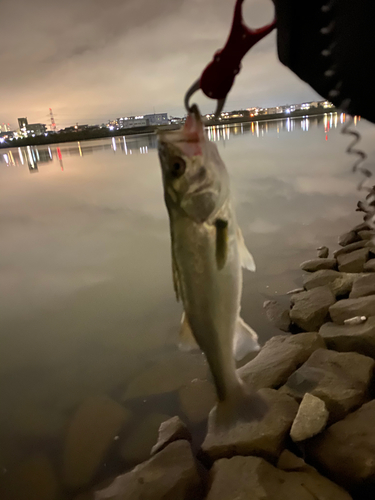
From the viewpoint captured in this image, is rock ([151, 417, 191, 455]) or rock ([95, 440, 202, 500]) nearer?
rock ([95, 440, 202, 500])

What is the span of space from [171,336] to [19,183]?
19.1m

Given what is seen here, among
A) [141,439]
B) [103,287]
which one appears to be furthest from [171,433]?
[103,287]

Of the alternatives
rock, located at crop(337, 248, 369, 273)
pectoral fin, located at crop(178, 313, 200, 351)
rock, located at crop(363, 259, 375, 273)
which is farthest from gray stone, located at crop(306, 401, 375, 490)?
rock, located at crop(337, 248, 369, 273)

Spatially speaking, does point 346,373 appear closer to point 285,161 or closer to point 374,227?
point 374,227

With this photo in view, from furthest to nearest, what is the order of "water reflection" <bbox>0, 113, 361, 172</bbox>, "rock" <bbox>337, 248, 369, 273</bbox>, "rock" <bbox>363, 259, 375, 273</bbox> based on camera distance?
"water reflection" <bbox>0, 113, 361, 172</bbox> < "rock" <bbox>337, 248, 369, 273</bbox> < "rock" <bbox>363, 259, 375, 273</bbox>

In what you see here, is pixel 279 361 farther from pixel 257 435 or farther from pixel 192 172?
pixel 192 172

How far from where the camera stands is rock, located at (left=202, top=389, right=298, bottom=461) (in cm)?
240

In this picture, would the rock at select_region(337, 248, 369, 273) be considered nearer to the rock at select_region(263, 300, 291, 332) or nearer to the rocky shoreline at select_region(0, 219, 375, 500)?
the rocky shoreline at select_region(0, 219, 375, 500)

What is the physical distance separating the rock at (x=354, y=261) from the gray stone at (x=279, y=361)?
2.06 meters

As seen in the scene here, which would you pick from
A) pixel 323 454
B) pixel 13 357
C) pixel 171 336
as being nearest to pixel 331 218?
pixel 171 336

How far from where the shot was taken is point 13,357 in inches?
171

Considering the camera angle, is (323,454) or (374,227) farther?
(374,227)

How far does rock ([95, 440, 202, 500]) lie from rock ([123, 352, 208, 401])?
3.23 ft

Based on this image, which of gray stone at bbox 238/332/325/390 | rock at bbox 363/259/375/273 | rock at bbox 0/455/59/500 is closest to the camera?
rock at bbox 0/455/59/500
